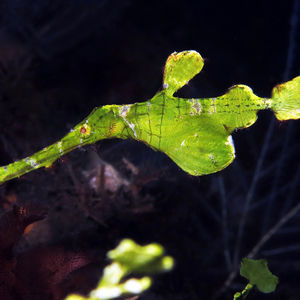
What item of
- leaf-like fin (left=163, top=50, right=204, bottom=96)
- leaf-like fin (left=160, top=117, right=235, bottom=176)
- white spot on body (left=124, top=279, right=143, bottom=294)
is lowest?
white spot on body (left=124, top=279, right=143, bottom=294)

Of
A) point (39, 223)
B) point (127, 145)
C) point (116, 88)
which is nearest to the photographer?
point (39, 223)

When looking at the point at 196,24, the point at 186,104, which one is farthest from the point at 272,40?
the point at 186,104

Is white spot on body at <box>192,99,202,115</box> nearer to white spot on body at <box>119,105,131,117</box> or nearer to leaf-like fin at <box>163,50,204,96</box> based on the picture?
leaf-like fin at <box>163,50,204,96</box>

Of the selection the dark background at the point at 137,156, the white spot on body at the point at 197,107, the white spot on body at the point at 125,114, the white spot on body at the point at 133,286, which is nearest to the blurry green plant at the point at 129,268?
the white spot on body at the point at 133,286

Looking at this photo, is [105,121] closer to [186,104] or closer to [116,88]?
[186,104]

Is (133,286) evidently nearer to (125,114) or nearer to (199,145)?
(199,145)

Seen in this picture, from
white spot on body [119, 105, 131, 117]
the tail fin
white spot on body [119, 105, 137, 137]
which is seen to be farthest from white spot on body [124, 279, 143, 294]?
the tail fin
